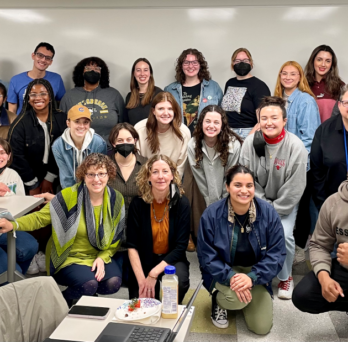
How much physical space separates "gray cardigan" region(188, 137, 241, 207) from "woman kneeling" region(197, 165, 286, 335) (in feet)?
2.40

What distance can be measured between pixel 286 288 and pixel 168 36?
2.91 m

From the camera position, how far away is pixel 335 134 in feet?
10.2

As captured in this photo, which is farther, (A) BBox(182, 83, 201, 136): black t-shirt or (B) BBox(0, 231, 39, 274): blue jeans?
(A) BBox(182, 83, 201, 136): black t-shirt

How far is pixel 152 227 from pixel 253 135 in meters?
1.02

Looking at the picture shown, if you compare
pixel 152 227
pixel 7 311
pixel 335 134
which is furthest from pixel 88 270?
pixel 335 134

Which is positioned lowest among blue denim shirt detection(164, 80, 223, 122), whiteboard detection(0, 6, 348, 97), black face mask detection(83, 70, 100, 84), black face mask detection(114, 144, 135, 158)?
black face mask detection(114, 144, 135, 158)

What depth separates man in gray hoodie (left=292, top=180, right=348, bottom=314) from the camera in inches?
98.5

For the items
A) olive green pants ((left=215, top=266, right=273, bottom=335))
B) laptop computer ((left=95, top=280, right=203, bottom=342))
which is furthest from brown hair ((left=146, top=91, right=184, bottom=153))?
laptop computer ((left=95, top=280, right=203, bottom=342))

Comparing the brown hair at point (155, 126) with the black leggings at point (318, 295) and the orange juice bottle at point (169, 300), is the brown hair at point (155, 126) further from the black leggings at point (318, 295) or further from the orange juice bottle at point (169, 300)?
the orange juice bottle at point (169, 300)

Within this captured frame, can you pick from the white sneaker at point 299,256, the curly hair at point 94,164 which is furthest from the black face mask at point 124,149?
the white sneaker at point 299,256

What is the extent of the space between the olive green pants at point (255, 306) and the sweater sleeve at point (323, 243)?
36cm

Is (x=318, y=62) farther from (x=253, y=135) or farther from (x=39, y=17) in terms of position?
(x=39, y=17)

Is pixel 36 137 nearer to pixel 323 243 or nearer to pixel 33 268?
pixel 33 268

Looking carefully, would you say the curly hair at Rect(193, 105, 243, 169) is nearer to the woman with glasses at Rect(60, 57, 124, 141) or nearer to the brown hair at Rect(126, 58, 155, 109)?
the brown hair at Rect(126, 58, 155, 109)
